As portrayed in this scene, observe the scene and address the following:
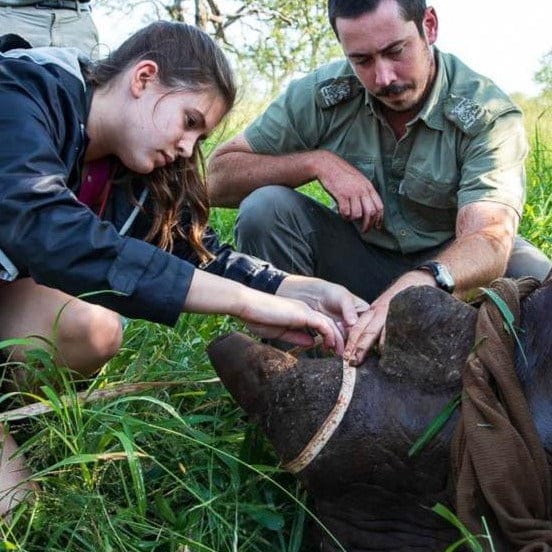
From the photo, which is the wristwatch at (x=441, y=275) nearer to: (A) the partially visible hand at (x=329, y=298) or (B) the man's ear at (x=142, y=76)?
(A) the partially visible hand at (x=329, y=298)

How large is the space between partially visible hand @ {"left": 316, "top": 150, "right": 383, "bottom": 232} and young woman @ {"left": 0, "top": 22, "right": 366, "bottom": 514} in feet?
2.52

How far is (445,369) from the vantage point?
2.30m

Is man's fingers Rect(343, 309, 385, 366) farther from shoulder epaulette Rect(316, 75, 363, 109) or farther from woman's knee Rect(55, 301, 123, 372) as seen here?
shoulder epaulette Rect(316, 75, 363, 109)

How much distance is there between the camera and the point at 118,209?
3.03 metres

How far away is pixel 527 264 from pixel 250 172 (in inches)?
44.7

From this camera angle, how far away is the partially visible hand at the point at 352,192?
12.2 ft

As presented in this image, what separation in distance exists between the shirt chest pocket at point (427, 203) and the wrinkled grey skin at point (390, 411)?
4.56 feet

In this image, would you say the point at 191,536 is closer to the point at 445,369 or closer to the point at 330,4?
the point at 445,369

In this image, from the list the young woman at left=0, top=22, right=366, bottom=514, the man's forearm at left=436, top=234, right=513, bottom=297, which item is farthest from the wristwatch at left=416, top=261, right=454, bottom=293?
the young woman at left=0, top=22, right=366, bottom=514

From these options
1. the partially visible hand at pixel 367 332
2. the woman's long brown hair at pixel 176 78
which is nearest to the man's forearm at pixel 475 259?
the partially visible hand at pixel 367 332

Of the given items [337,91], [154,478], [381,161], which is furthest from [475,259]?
[154,478]

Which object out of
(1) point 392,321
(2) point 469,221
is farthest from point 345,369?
(2) point 469,221

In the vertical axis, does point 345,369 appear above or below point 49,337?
above

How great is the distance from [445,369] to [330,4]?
2.06m
